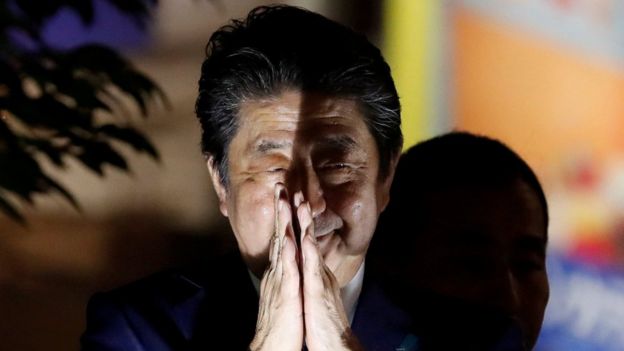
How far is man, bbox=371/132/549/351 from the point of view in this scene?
136 centimetres

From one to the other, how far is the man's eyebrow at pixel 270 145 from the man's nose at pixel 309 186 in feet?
0.10

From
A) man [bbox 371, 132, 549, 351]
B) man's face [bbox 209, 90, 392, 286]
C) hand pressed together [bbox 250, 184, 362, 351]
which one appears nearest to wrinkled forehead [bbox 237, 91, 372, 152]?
man's face [bbox 209, 90, 392, 286]

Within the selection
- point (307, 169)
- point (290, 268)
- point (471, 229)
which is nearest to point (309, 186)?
point (307, 169)

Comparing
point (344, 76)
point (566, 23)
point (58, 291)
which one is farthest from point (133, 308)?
point (566, 23)

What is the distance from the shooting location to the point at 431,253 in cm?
138

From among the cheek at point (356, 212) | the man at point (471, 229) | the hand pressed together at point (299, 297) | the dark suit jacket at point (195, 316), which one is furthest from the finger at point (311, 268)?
the man at point (471, 229)

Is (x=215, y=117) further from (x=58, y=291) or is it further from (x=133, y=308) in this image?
(x=58, y=291)

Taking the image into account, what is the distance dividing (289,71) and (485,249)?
1.57 feet

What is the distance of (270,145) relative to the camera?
1.04 m

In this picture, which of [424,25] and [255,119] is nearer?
[255,119]

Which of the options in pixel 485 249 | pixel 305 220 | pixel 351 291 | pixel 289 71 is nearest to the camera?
pixel 305 220

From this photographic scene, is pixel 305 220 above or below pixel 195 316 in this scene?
above

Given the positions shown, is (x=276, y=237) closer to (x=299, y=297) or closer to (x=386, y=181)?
(x=299, y=297)

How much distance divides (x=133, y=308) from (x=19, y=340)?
0.51 m
